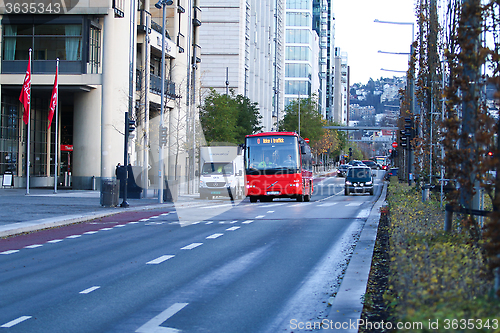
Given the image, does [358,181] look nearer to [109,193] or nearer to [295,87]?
[109,193]

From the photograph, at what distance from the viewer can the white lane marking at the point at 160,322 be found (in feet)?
22.4

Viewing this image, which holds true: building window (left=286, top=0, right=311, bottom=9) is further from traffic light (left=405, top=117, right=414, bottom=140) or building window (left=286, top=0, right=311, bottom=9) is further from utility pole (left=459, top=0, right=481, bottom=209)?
utility pole (left=459, top=0, right=481, bottom=209)

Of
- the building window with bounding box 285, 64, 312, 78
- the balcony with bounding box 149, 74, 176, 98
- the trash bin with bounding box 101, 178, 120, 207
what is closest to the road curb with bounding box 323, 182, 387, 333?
the trash bin with bounding box 101, 178, 120, 207

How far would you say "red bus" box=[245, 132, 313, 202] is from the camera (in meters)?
33.2

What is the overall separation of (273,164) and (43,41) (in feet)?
63.4

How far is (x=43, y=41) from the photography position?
4241 cm

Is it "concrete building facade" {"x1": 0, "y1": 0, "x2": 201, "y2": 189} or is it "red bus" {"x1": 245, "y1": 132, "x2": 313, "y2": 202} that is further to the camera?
"concrete building facade" {"x1": 0, "y1": 0, "x2": 201, "y2": 189}

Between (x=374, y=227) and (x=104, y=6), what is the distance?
30184 mm

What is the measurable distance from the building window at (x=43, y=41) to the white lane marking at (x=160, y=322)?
3631 cm

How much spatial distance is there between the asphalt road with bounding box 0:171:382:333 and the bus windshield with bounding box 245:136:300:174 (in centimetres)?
1492

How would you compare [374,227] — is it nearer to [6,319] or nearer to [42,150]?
[6,319]

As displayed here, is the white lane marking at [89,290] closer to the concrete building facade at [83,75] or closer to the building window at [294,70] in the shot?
the concrete building facade at [83,75]

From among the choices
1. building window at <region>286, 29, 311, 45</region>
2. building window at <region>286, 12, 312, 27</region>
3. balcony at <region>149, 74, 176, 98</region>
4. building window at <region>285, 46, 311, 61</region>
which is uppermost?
building window at <region>286, 12, 312, 27</region>

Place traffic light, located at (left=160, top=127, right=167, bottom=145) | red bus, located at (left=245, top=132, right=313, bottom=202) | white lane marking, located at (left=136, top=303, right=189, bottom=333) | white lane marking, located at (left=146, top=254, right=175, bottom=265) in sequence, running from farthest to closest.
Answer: red bus, located at (left=245, top=132, right=313, bottom=202) → traffic light, located at (left=160, top=127, right=167, bottom=145) → white lane marking, located at (left=146, top=254, right=175, bottom=265) → white lane marking, located at (left=136, top=303, right=189, bottom=333)
